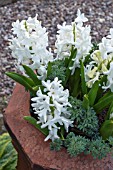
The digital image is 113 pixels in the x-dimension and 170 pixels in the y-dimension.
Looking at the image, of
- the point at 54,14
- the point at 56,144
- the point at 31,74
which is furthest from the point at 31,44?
the point at 54,14

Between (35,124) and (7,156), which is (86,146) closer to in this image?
(35,124)

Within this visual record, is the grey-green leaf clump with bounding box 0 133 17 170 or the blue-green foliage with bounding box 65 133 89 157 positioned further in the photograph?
the grey-green leaf clump with bounding box 0 133 17 170

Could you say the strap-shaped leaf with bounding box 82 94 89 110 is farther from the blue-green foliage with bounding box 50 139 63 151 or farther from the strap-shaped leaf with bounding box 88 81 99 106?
the blue-green foliage with bounding box 50 139 63 151

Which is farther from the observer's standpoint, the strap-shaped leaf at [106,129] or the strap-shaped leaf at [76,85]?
the strap-shaped leaf at [76,85]

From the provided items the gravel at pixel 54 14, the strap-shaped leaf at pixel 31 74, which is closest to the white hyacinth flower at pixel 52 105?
the strap-shaped leaf at pixel 31 74

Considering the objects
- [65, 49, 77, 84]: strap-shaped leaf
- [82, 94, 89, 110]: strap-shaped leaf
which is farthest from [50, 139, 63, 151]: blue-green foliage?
[65, 49, 77, 84]: strap-shaped leaf

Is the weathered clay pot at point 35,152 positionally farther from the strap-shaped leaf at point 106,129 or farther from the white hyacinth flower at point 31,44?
the white hyacinth flower at point 31,44
